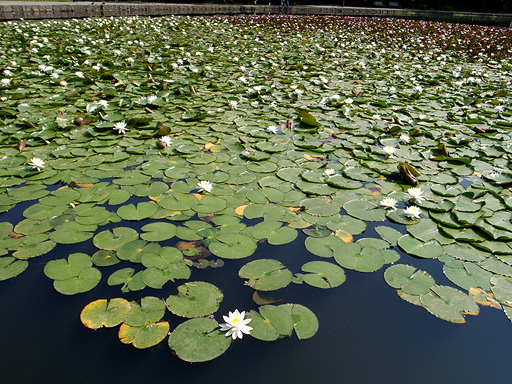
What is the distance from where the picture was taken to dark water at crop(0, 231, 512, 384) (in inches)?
47.3

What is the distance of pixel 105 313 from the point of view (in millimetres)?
1384

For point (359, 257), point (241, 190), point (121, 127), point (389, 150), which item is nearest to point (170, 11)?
point (121, 127)

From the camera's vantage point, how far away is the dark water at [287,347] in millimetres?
1201

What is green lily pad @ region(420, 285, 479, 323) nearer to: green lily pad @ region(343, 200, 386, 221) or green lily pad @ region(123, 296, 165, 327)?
green lily pad @ region(343, 200, 386, 221)

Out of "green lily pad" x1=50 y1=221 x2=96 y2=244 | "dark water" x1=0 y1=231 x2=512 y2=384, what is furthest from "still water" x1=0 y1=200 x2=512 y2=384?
"green lily pad" x1=50 y1=221 x2=96 y2=244

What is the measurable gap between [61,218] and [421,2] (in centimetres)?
3046

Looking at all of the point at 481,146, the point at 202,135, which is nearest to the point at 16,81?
the point at 202,135

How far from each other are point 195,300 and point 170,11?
16522mm

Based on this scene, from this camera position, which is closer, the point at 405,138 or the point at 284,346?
the point at 284,346

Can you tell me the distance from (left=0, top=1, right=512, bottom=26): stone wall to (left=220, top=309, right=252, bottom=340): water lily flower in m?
13.1

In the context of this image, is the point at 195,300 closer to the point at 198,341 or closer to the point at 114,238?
the point at 198,341

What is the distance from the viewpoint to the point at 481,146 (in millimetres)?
3025

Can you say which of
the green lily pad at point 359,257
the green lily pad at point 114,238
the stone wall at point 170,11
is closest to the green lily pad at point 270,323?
the green lily pad at point 359,257

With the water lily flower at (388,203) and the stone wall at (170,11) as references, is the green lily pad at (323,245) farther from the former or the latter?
the stone wall at (170,11)
